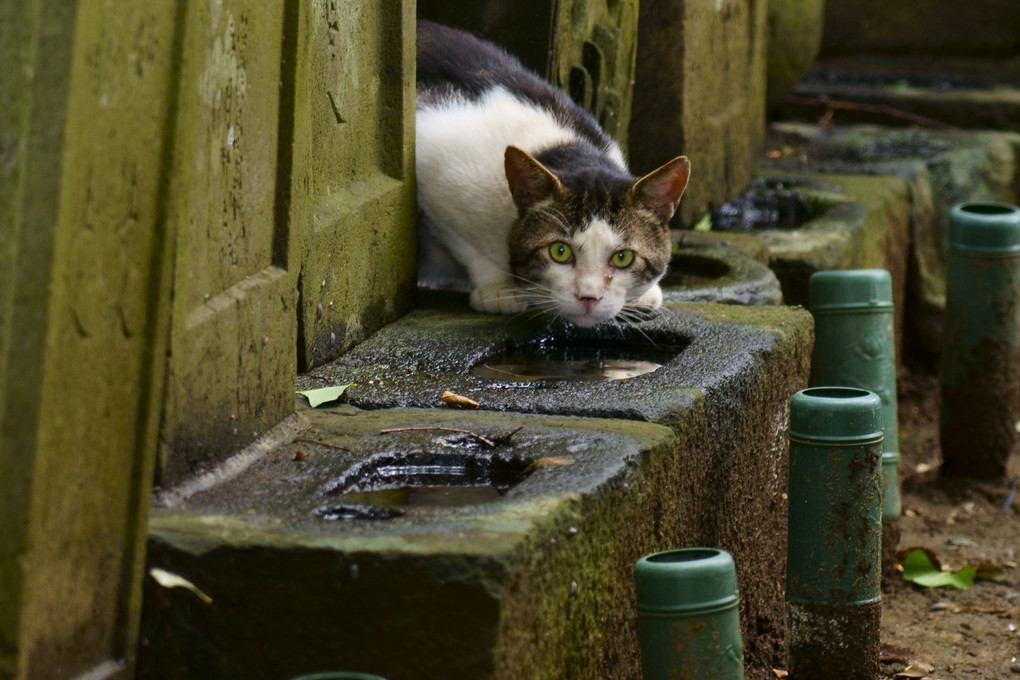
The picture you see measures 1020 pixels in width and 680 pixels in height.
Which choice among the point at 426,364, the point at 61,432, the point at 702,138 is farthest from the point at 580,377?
the point at 702,138

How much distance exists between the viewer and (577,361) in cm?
333

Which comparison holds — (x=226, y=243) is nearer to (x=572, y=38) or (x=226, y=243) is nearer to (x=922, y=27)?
(x=572, y=38)

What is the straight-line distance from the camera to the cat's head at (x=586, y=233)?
3369mm

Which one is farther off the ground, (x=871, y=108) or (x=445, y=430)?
(x=871, y=108)

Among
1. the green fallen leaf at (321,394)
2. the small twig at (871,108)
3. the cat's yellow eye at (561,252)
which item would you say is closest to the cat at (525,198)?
the cat's yellow eye at (561,252)

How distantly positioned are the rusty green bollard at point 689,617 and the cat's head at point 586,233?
1306 mm

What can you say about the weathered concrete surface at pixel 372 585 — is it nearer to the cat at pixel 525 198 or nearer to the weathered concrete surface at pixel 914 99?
the cat at pixel 525 198

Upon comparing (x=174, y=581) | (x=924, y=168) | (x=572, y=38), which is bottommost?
(x=174, y=581)

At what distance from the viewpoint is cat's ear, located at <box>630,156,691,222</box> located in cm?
340

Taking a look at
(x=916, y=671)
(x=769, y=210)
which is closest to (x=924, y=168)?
(x=769, y=210)

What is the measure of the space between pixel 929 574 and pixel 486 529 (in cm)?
255

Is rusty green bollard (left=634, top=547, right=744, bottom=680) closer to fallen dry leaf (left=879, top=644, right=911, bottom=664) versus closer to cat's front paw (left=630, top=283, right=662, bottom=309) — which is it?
fallen dry leaf (left=879, top=644, right=911, bottom=664)

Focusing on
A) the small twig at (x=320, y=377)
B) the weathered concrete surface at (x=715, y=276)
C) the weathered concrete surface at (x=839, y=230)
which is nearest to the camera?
the small twig at (x=320, y=377)

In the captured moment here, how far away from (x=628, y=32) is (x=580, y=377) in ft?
6.85
